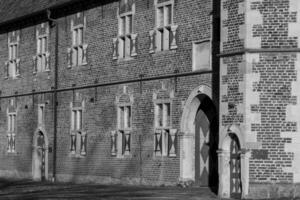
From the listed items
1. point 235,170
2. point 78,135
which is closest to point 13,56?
point 78,135

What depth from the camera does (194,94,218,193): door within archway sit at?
27328mm

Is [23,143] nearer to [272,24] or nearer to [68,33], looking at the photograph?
[68,33]

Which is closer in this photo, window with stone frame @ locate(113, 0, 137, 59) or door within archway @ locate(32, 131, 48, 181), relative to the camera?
window with stone frame @ locate(113, 0, 137, 59)

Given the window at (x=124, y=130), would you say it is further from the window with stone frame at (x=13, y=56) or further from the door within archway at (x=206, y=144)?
the window with stone frame at (x=13, y=56)

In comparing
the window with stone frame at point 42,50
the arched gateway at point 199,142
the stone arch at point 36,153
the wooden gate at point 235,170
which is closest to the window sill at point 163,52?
the arched gateway at point 199,142

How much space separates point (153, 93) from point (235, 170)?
19.3 ft

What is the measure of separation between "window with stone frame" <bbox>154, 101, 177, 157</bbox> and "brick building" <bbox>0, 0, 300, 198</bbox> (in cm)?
4

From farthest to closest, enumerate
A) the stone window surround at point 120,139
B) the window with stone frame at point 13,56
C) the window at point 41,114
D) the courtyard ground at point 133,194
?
the window with stone frame at point 13,56, the window at point 41,114, the stone window surround at point 120,139, the courtyard ground at point 133,194

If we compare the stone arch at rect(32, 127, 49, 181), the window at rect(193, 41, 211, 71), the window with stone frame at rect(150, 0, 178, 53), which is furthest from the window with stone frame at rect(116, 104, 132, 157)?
the stone arch at rect(32, 127, 49, 181)

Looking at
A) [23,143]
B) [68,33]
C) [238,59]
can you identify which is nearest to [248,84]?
[238,59]

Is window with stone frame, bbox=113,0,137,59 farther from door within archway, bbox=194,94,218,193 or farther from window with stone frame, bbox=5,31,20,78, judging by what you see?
window with stone frame, bbox=5,31,20,78

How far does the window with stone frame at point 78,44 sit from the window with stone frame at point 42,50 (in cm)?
240

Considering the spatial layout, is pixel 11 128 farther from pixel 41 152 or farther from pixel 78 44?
pixel 78 44

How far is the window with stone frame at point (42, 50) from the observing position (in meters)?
37.8
